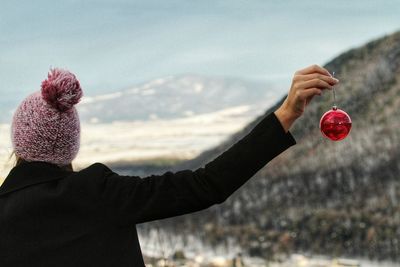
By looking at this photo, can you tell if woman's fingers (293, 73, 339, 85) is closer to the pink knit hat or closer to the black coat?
the black coat

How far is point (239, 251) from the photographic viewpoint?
3969 cm

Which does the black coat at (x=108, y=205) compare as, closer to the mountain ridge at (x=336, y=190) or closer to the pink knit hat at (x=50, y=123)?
the pink knit hat at (x=50, y=123)

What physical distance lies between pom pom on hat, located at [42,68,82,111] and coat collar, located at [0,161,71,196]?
24 cm

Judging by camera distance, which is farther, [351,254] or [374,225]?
[374,225]

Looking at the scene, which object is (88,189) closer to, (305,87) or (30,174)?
(30,174)

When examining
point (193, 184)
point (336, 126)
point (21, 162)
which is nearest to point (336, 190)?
point (336, 126)

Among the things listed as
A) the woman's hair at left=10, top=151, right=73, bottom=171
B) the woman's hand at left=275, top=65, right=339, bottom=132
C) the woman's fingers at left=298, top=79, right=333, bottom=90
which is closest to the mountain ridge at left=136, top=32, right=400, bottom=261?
the woman's hair at left=10, top=151, right=73, bottom=171

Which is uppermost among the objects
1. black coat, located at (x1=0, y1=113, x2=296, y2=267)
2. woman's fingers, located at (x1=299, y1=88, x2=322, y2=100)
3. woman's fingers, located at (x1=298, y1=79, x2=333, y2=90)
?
woman's fingers, located at (x1=298, y1=79, x2=333, y2=90)

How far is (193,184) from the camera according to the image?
8.79 feet

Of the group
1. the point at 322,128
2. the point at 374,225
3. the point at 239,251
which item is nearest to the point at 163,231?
the point at 239,251

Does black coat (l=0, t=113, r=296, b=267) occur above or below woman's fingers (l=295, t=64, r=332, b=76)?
below

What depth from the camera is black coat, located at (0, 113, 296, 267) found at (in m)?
2.69

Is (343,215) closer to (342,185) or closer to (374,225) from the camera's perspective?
(374,225)

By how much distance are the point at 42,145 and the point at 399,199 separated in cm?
4579
